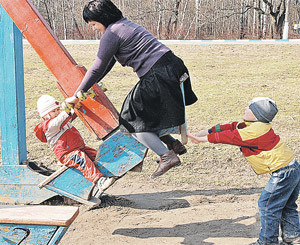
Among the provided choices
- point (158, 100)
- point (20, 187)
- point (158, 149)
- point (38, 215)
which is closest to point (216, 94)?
point (20, 187)

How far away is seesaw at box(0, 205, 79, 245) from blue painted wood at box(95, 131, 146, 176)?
0.72 m

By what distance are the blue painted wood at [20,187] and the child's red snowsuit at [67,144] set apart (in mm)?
357

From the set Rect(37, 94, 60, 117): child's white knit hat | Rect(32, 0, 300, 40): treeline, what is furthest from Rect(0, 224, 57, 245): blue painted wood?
Rect(32, 0, 300, 40): treeline

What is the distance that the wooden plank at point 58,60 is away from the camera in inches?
132

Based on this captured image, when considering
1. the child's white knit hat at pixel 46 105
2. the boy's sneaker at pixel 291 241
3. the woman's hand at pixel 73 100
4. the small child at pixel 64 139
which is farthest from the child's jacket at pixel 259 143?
the child's white knit hat at pixel 46 105

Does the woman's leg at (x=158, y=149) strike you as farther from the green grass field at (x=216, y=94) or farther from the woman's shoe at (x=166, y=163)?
the green grass field at (x=216, y=94)

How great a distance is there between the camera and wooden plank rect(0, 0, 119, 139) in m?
3.36

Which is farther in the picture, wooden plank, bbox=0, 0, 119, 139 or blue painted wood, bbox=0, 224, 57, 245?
wooden plank, bbox=0, 0, 119, 139

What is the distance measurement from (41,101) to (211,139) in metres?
1.57

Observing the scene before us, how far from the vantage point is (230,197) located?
4.57 metres

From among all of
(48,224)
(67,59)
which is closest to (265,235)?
(48,224)

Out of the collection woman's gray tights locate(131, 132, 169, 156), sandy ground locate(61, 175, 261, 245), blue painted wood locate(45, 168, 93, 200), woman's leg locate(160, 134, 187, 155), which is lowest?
sandy ground locate(61, 175, 261, 245)

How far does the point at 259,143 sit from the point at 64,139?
1.76 m

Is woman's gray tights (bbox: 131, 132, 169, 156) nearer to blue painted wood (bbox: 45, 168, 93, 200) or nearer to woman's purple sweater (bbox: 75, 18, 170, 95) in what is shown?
woman's purple sweater (bbox: 75, 18, 170, 95)
